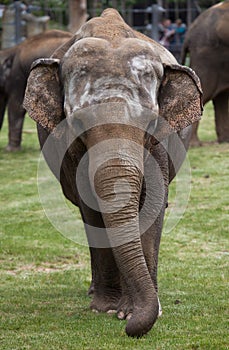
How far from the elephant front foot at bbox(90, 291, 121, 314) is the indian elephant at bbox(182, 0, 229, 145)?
924 cm

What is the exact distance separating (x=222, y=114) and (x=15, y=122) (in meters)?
3.49

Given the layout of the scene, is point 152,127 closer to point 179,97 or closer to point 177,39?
point 179,97

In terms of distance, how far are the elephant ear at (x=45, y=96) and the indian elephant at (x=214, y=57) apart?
9621 mm

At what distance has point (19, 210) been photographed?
40.2 ft

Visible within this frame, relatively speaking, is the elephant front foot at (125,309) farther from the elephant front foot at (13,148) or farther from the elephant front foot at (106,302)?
the elephant front foot at (13,148)

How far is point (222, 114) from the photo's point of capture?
667 inches

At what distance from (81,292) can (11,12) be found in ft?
60.1

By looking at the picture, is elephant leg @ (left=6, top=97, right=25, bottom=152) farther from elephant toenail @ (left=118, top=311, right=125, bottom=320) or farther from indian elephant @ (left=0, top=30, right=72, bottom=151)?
elephant toenail @ (left=118, top=311, right=125, bottom=320)

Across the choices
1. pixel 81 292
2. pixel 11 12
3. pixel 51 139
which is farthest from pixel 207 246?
pixel 11 12

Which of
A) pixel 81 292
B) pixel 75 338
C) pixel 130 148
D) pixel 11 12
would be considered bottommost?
pixel 11 12

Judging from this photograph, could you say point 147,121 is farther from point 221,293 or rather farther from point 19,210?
point 19,210

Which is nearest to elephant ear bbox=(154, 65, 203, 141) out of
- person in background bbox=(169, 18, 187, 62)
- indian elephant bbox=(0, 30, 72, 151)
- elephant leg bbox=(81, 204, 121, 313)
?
elephant leg bbox=(81, 204, 121, 313)

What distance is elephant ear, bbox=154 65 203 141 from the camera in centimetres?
662

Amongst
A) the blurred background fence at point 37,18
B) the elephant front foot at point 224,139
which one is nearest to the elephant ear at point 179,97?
the elephant front foot at point 224,139
